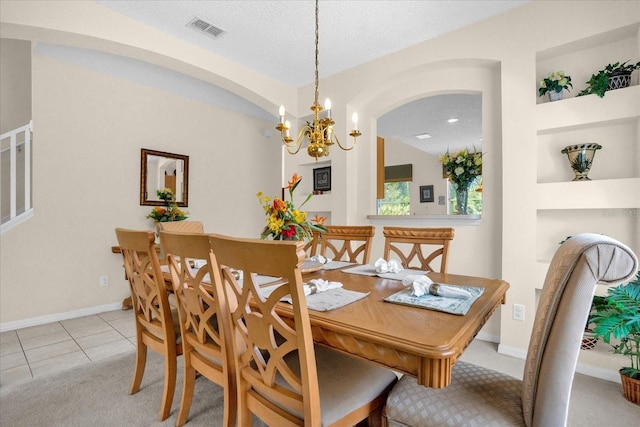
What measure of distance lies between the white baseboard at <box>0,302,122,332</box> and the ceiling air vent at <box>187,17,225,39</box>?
3.19 meters

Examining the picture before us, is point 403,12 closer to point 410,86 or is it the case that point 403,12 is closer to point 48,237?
point 410,86

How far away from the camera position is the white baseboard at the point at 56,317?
10.1 feet

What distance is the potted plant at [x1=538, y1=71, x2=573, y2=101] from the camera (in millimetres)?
2365

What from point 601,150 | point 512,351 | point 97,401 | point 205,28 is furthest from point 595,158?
point 97,401

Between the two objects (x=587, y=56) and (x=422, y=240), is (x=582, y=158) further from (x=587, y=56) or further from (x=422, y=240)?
(x=422, y=240)

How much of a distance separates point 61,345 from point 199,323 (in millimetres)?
2284

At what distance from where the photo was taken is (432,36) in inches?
115

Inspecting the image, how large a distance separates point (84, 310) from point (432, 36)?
15.2 feet

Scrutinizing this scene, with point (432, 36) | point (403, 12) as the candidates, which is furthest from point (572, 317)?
point (432, 36)

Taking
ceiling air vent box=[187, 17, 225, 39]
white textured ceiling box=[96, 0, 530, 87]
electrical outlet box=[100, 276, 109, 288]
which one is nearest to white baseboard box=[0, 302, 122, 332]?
electrical outlet box=[100, 276, 109, 288]

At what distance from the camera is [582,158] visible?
225 centimetres

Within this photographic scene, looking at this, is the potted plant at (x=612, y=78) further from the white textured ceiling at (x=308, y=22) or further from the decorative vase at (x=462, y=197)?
the decorative vase at (x=462, y=197)

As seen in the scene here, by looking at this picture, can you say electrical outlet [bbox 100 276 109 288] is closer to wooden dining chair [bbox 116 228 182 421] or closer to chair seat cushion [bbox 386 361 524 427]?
wooden dining chair [bbox 116 228 182 421]

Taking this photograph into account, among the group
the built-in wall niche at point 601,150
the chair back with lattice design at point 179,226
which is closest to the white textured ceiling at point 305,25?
the built-in wall niche at point 601,150
